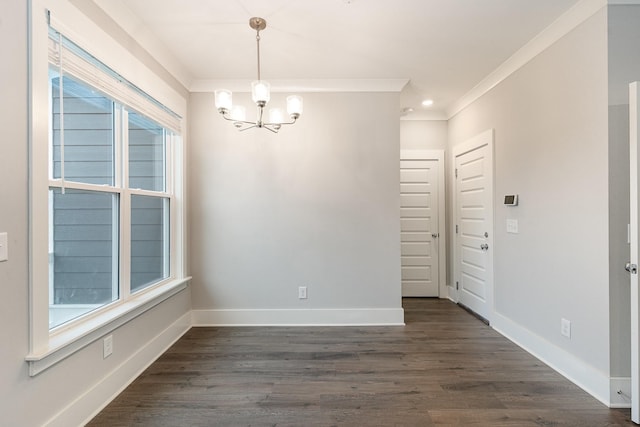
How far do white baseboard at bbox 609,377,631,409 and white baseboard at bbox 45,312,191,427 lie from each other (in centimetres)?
322

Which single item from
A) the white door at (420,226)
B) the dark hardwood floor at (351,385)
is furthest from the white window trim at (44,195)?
the white door at (420,226)

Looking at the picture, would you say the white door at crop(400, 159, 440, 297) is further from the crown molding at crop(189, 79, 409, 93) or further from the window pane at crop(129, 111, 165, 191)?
the window pane at crop(129, 111, 165, 191)

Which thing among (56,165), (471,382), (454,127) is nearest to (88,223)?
(56,165)

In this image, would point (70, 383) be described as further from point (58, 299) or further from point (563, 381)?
point (563, 381)

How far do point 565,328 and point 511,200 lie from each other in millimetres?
1163

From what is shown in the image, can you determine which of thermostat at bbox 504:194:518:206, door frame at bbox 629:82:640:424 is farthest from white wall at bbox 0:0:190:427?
thermostat at bbox 504:194:518:206

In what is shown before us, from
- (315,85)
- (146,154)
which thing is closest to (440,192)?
(315,85)

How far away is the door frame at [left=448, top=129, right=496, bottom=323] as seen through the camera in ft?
10.8

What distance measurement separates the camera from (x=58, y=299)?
70.4 inches

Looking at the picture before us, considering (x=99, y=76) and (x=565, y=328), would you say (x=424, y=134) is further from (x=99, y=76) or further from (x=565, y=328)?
(x=99, y=76)

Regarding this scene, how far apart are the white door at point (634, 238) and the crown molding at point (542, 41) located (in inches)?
27.4

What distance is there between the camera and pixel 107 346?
2033 mm

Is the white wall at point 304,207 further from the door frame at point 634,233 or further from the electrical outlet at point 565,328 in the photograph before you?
the door frame at point 634,233

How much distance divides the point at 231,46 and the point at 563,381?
369 centimetres
